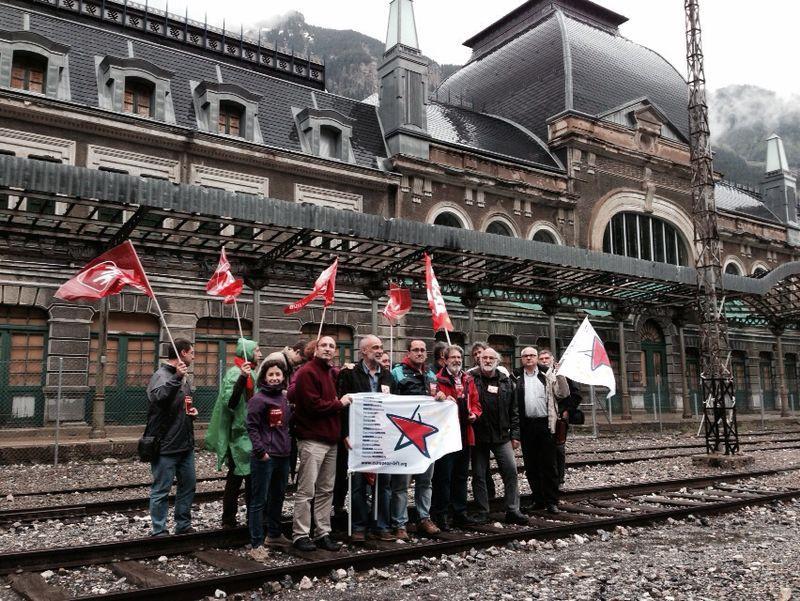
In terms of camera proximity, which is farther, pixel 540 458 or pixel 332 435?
→ pixel 540 458

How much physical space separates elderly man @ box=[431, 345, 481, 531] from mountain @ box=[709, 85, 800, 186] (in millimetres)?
136686

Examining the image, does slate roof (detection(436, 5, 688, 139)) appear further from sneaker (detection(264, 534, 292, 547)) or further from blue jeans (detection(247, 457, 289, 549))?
sneaker (detection(264, 534, 292, 547))

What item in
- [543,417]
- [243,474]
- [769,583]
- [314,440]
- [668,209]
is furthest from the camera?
[668,209]

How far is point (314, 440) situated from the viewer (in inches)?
276

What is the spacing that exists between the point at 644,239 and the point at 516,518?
2588 cm

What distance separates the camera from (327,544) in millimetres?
6922

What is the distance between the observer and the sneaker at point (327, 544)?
691 centimetres

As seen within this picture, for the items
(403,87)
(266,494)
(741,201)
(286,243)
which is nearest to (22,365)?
(286,243)

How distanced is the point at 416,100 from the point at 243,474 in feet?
66.6

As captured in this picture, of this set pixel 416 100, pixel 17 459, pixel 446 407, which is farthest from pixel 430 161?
pixel 446 407

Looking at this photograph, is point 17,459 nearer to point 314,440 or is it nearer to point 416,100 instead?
point 314,440

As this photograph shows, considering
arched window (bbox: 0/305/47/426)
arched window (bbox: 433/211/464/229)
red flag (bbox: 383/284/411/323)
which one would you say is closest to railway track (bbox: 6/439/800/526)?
red flag (bbox: 383/284/411/323)

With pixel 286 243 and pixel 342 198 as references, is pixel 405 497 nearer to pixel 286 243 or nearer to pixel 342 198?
pixel 286 243

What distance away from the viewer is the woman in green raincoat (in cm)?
764
